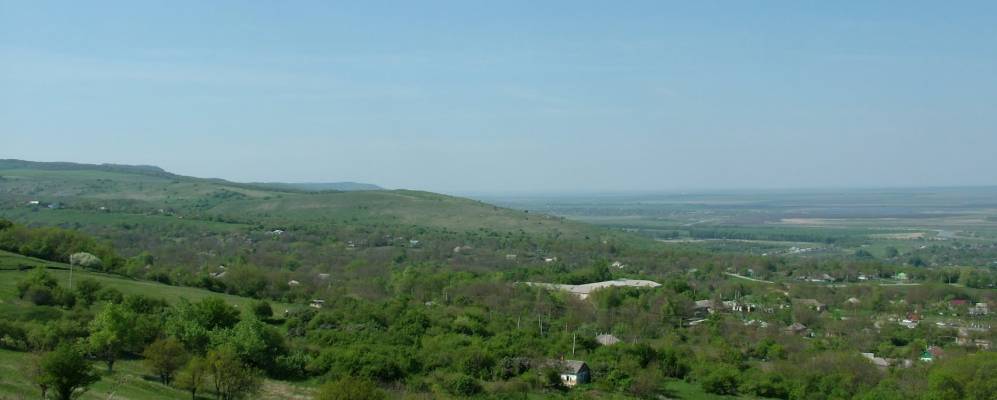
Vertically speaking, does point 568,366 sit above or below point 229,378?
below

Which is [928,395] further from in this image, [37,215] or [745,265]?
[37,215]

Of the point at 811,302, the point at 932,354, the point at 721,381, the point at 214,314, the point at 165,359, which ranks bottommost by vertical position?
the point at 811,302

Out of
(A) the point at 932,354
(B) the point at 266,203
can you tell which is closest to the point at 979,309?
(A) the point at 932,354

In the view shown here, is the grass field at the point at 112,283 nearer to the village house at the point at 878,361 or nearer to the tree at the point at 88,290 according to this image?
the tree at the point at 88,290

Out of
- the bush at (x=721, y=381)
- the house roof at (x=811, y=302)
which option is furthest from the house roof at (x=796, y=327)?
the bush at (x=721, y=381)

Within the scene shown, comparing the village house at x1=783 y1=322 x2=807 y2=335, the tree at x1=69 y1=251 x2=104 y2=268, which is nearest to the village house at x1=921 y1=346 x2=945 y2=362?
the village house at x1=783 y1=322 x2=807 y2=335

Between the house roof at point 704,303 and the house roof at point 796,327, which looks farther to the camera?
the house roof at point 704,303

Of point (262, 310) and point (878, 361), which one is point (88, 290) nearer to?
point (262, 310)
